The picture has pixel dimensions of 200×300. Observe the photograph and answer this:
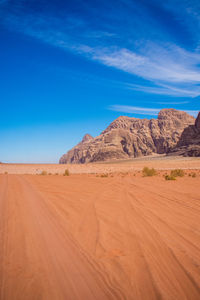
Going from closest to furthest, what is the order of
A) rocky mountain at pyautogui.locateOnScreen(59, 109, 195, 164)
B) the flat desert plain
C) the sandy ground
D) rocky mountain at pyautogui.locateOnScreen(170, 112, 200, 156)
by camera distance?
the flat desert plain → the sandy ground → rocky mountain at pyautogui.locateOnScreen(170, 112, 200, 156) → rocky mountain at pyautogui.locateOnScreen(59, 109, 195, 164)

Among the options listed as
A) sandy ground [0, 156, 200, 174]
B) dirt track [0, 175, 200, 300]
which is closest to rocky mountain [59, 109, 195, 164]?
sandy ground [0, 156, 200, 174]

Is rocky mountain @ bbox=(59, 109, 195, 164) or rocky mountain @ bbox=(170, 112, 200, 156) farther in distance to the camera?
rocky mountain @ bbox=(59, 109, 195, 164)

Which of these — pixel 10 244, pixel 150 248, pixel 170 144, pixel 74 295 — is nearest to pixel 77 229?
pixel 10 244

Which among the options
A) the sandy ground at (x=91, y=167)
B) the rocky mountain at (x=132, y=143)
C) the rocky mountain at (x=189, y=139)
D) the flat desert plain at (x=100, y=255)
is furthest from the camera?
the rocky mountain at (x=132, y=143)

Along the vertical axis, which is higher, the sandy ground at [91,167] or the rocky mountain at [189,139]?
the rocky mountain at [189,139]

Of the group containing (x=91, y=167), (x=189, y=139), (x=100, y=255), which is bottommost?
(x=100, y=255)

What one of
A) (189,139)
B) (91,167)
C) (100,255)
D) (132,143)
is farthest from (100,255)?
(132,143)

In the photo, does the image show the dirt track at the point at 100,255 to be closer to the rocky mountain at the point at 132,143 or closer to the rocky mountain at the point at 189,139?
the rocky mountain at the point at 189,139

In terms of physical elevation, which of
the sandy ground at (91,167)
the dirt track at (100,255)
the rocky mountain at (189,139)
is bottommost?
the dirt track at (100,255)

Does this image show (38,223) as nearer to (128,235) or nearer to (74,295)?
(128,235)

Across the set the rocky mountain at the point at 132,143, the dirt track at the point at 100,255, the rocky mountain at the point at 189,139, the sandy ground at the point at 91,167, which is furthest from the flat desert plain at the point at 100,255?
the rocky mountain at the point at 132,143

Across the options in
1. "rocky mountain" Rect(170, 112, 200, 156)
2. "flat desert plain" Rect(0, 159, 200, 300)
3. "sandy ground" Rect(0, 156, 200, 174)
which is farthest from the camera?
"rocky mountain" Rect(170, 112, 200, 156)

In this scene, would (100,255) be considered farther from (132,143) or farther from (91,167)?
(132,143)

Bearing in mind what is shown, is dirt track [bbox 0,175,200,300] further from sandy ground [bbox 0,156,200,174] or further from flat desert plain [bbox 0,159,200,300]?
sandy ground [bbox 0,156,200,174]
